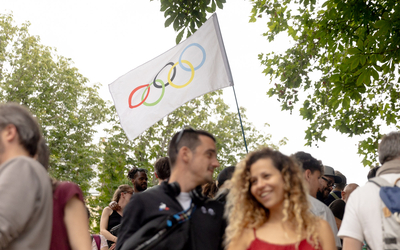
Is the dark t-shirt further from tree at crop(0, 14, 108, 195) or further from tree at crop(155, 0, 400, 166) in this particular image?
tree at crop(0, 14, 108, 195)

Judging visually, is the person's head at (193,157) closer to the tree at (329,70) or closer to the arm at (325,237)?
the arm at (325,237)

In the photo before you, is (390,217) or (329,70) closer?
(390,217)

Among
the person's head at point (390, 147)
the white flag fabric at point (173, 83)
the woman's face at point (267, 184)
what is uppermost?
the white flag fabric at point (173, 83)

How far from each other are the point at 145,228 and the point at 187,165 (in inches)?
22.3

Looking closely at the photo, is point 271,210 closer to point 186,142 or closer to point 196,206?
point 196,206

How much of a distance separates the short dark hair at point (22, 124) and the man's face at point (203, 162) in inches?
41.7

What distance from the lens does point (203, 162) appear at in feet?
9.87

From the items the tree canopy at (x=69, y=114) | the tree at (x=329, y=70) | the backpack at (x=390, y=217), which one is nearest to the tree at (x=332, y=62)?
the tree at (x=329, y=70)

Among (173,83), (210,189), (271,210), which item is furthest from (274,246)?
(173,83)

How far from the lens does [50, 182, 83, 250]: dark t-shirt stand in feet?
7.58

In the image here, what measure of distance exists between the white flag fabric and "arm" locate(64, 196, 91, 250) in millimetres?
4191

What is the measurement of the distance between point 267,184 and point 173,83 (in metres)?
4.25

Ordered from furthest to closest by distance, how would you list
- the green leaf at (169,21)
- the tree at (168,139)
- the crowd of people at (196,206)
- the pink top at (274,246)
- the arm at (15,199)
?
the tree at (168,139), the green leaf at (169,21), the pink top at (274,246), the crowd of people at (196,206), the arm at (15,199)

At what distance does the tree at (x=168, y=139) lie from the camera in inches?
972
